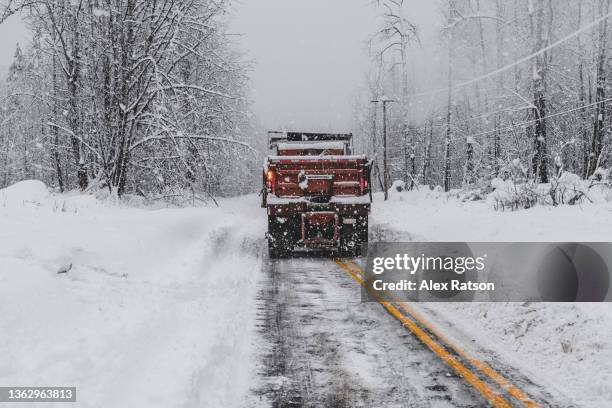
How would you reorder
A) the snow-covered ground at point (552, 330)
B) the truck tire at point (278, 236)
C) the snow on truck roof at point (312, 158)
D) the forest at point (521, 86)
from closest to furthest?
the snow-covered ground at point (552, 330) → the snow on truck roof at point (312, 158) → the truck tire at point (278, 236) → the forest at point (521, 86)

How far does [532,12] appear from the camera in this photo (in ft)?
77.9

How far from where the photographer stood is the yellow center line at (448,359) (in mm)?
4363

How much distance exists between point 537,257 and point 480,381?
3926 mm

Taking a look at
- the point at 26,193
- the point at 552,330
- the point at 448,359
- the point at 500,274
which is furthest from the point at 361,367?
the point at 26,193

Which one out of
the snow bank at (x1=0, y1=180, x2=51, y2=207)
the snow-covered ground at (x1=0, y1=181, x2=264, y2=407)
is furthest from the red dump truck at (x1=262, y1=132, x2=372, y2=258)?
the snow bank at (x1=0, y1=180, x2=51, y2=207)

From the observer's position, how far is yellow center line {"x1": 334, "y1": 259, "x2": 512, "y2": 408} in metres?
4.36

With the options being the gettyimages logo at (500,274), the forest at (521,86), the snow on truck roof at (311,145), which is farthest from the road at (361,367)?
the forest at (521,86)

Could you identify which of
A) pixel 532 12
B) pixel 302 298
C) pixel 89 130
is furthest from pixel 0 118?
pixel 302 298

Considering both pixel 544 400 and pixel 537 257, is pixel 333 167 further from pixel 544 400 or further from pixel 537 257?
pixel 544 400

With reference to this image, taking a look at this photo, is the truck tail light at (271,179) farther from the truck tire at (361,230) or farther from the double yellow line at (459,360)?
the double yellow line at (459,360)

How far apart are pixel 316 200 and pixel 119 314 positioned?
257 inches

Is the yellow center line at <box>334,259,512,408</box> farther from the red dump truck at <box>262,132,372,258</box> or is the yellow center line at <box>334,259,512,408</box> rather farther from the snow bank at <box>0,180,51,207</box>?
the snow bank at <box>0,180,51,207</box>

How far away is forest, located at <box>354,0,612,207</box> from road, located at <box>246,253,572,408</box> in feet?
27.8

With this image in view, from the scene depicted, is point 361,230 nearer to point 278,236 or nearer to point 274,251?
point 278,236
